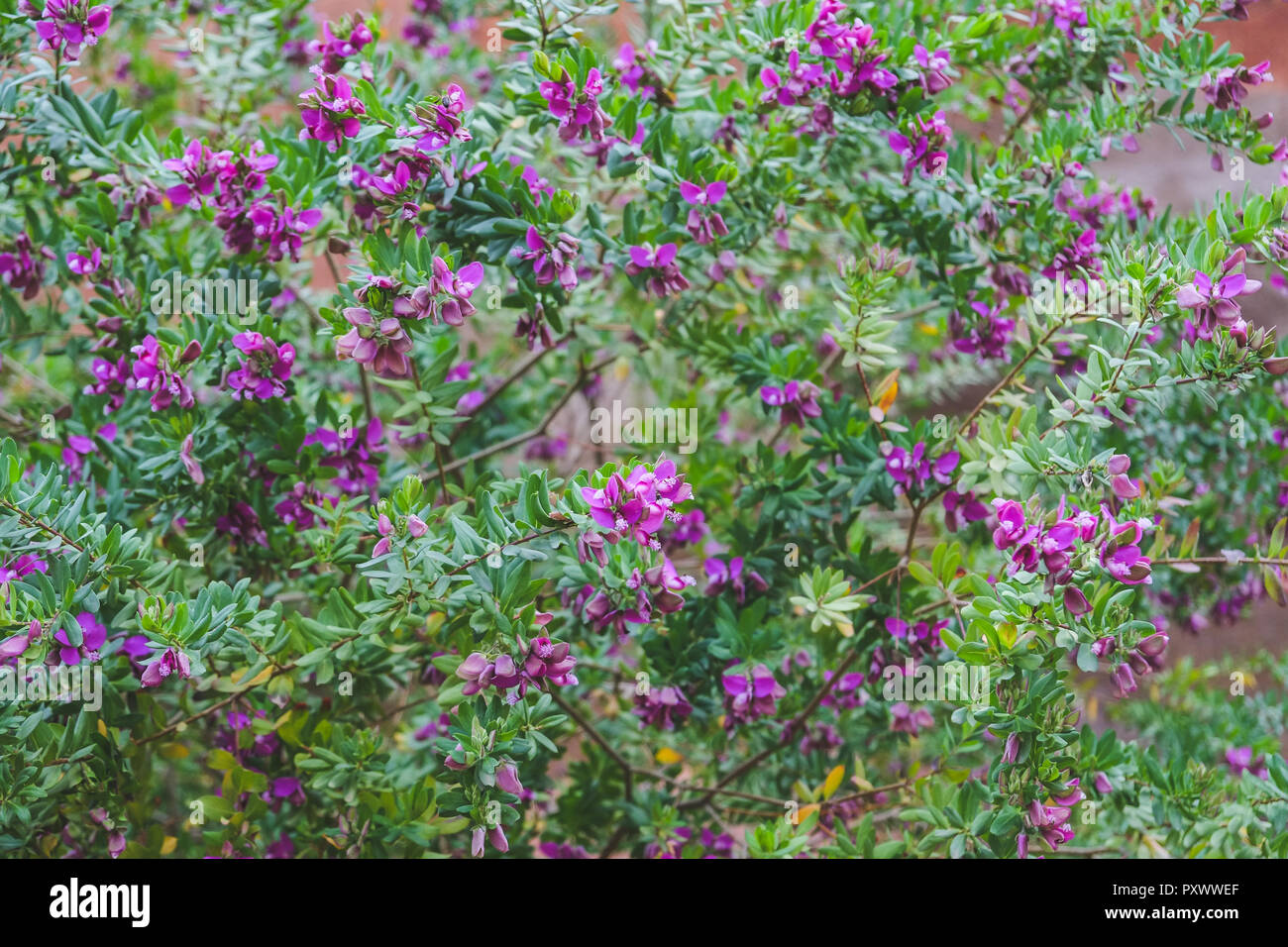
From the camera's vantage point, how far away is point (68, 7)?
1912mm

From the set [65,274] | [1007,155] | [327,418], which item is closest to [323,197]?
[327,418]

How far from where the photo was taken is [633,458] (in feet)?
5.29

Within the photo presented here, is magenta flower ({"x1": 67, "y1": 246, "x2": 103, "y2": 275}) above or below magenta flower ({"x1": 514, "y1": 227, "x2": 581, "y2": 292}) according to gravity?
above

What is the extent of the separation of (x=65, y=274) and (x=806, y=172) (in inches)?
65.4

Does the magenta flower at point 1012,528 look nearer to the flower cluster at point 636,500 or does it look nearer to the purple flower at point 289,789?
the flower cluster at point 636,500

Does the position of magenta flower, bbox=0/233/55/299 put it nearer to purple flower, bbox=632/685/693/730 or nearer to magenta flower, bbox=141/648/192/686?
magenta flower, bbox=141/648/192/686

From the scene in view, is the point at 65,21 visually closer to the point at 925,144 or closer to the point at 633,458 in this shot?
the point at 633,458

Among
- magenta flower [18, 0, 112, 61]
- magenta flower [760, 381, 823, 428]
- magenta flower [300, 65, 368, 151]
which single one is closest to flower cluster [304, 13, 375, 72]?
magenta flower [300, 65, 368, 151]

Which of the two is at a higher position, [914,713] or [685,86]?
[685,86]

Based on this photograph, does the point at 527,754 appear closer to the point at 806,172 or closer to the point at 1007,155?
the point at 806,172

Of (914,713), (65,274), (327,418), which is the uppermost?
(65,274)

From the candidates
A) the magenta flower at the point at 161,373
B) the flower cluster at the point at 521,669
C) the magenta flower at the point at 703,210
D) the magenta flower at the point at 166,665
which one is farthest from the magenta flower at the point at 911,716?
the magenta flower at the point at 161,373

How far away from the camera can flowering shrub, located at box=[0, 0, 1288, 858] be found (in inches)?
68.1
